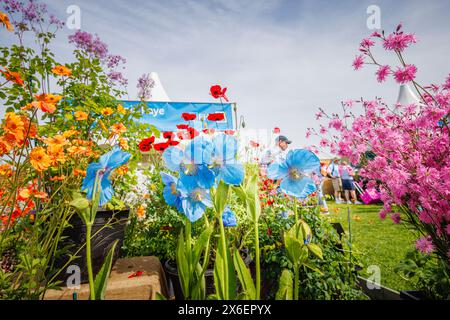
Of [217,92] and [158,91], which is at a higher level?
[158,91]

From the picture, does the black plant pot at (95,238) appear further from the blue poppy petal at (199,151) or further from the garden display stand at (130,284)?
the blue poppy petal at (199,151)

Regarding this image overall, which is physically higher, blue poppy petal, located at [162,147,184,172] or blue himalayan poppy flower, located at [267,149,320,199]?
blue poppy petal, located at [162,147,184,172]

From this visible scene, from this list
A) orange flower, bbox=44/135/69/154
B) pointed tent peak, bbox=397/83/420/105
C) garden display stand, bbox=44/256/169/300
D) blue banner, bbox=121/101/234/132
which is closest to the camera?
orange flower, bbox=44/135/69/154

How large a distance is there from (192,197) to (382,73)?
1.35m

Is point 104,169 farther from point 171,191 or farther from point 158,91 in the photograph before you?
point 158,91

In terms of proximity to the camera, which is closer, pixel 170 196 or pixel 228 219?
pixel 170 196

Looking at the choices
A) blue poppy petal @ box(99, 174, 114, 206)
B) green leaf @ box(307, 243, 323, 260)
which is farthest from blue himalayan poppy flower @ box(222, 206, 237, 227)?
blue poppy petal @ box(99, 174, 114, 206)

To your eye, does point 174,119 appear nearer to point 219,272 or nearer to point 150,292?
point 150,292

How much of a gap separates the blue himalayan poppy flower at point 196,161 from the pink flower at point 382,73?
1259mm

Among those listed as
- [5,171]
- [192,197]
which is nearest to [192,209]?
[192,197]

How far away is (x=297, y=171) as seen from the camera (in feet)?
2.52

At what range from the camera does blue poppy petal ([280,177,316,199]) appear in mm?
732

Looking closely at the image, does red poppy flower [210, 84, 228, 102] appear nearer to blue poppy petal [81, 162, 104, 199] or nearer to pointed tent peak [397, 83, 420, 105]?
blue poppy petal [81, 162, 104, 199]

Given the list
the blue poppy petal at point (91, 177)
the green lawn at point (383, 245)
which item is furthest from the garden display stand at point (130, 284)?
the green lawn at point (383, 245)
